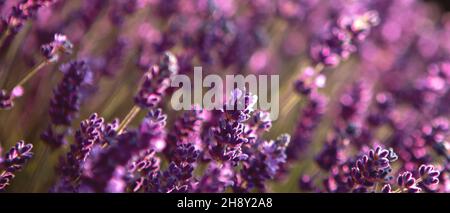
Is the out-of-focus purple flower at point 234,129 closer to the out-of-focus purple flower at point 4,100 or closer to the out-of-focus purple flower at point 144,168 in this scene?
the out-of-focus purple flower at point 144,168

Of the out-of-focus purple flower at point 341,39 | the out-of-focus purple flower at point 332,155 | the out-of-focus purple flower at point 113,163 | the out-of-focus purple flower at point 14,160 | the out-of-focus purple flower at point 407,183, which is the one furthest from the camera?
the out-of-focus purple flower at point 341,39

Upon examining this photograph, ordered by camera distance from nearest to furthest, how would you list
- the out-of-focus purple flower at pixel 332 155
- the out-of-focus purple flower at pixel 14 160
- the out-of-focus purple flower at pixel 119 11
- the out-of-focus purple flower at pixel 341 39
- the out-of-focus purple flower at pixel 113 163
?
the out-of-focus purple flower at pixel 113 163, the out-of-focus purple flower at pixel 14 160, the out-of-focus purple flower at pixel 332 155, the out-of-focus purple flower at pixel 341 39, the out-of-focus purple flower at pixel 119 11

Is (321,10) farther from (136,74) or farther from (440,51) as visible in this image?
(136,74)

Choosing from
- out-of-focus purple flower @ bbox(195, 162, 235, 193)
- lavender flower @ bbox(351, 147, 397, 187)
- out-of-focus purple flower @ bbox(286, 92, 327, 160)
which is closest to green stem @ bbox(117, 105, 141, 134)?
out-of-focus purple flower @ bbox(195, 162, 235, 193)

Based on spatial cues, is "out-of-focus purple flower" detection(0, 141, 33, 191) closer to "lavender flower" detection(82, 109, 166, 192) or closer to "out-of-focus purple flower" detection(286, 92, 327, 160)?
"lavender flower" detection(82, 109, 166, 192)

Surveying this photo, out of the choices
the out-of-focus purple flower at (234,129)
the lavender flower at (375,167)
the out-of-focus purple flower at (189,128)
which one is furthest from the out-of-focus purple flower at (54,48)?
the lavender flower at (375,167)

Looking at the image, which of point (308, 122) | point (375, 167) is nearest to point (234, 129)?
point (375, 167)

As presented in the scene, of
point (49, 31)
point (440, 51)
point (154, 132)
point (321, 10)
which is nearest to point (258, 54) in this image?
point (321, 10)
